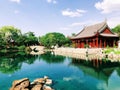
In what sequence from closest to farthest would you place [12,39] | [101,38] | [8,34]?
1. [101,38]
2. [8,34]
3. [12,39]

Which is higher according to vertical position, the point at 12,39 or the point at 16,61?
the point at 12,39

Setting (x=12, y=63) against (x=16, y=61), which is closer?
(x=12, y=63)

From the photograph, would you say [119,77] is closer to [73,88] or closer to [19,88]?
[73,88]

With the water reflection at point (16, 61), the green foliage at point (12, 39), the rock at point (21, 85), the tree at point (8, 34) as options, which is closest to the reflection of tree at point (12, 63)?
the water reflection at point (16, 61)

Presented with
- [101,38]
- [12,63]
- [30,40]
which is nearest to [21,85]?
[12,63]

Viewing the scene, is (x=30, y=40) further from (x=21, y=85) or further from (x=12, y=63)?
(x=21, y=85)

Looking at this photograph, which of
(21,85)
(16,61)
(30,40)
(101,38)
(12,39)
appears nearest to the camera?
(21,85)

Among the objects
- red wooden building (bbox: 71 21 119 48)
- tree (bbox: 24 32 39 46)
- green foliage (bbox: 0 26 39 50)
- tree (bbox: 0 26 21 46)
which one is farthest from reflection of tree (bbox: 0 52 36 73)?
tree (bbox: 24 32 39 46)

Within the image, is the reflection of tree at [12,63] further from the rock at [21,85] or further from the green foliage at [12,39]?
the green foliage at [12,39]

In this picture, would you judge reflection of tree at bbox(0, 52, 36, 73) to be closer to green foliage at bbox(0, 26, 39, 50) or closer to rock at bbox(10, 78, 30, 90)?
rock at bbox(10, 78, 30, 90)

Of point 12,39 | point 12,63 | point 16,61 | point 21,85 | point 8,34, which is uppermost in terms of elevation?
point 8,34

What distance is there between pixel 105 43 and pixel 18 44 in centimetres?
4645

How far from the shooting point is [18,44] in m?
80.3

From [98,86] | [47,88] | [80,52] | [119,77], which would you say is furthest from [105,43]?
[47,88]
